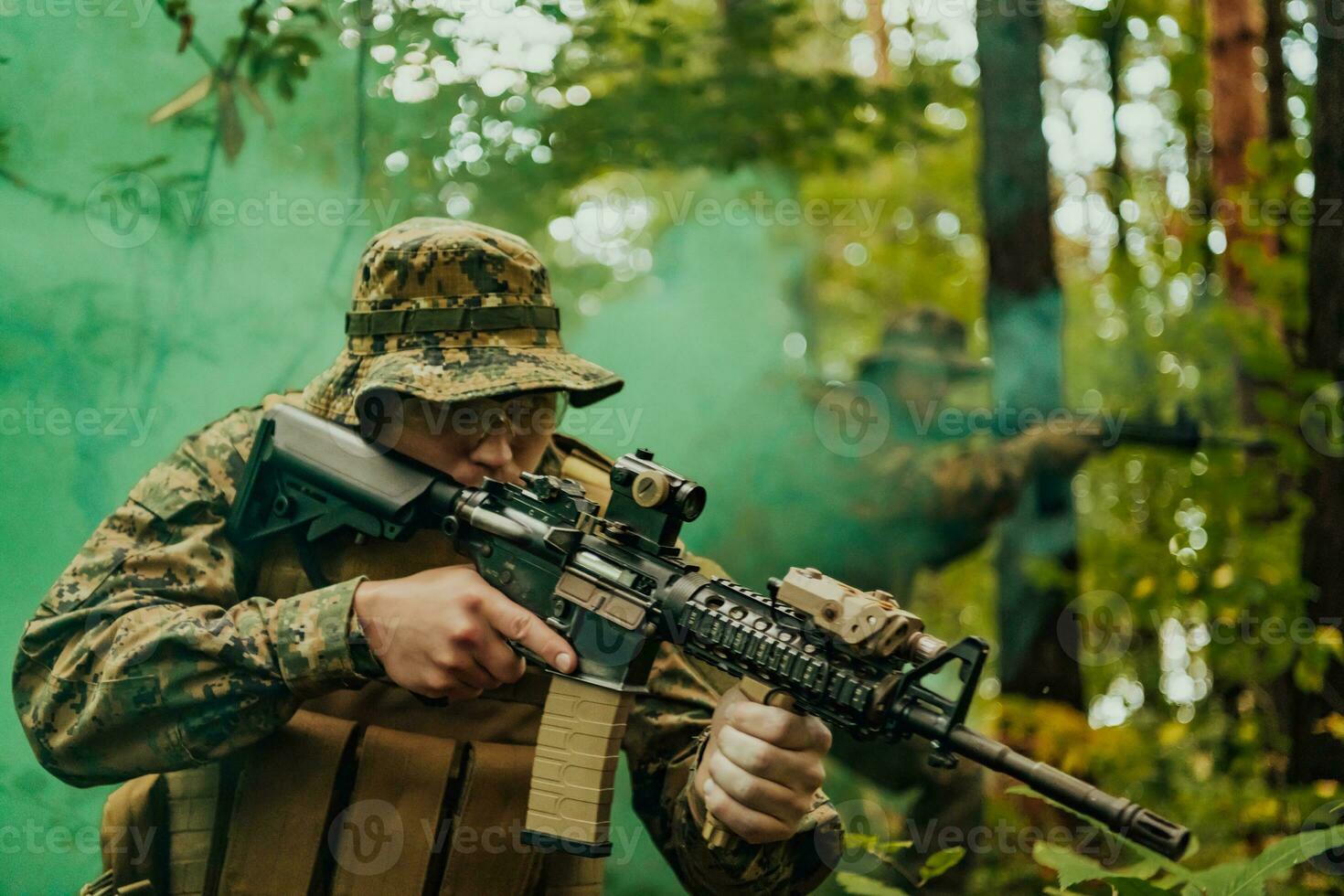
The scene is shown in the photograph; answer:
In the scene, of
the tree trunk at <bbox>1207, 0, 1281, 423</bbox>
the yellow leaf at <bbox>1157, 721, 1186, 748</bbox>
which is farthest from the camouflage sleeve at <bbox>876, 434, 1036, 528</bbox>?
the tree trunk at <bbox>1207, 0, 1281, 423</bbox>

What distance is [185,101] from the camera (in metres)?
3.90

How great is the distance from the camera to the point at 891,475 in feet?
19.9

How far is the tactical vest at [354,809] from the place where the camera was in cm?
241

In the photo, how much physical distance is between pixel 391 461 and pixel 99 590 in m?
0.62

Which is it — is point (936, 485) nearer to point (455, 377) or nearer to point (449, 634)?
point (455, 377)

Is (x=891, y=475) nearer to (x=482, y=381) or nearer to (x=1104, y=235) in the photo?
(x=482, y=381)

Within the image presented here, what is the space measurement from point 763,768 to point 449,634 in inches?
25.2

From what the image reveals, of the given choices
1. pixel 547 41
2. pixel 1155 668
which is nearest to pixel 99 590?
pixel 547 41

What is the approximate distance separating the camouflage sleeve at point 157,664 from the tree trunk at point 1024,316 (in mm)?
4652

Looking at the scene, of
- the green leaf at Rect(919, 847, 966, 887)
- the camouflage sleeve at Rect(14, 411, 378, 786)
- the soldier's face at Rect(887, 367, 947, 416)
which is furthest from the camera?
the soldier's face at Rect(887, 367, 947, 416)

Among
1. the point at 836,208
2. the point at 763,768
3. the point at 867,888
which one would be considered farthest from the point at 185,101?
the point at 836,208

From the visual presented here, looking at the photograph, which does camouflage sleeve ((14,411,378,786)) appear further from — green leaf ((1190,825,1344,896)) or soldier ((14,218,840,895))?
green leaf ((1190,825,1344,896))

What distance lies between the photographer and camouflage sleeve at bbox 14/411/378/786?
2213mm

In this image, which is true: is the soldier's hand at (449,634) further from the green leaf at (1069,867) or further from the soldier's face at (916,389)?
the soldier's face at (916,389)
